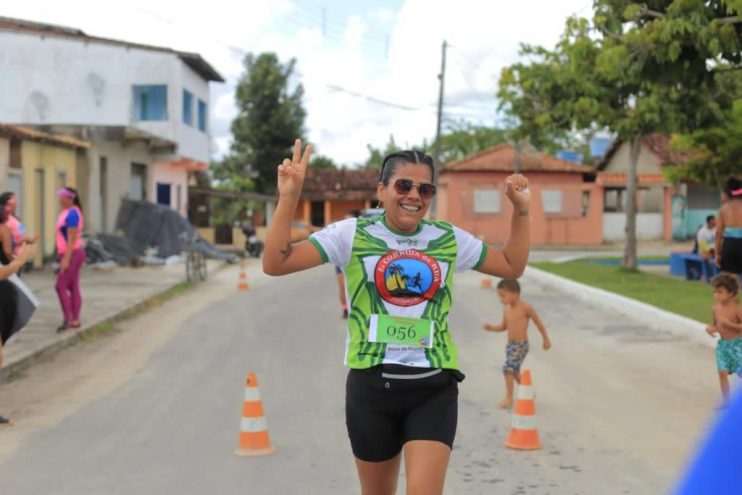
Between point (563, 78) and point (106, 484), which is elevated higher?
point (563, 78)

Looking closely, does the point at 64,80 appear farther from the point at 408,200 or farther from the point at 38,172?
the point at 408,200

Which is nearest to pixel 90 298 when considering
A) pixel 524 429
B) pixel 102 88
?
pixel 524 429

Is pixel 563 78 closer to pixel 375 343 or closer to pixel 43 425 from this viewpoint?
pixel 43 425

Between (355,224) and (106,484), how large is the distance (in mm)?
3116

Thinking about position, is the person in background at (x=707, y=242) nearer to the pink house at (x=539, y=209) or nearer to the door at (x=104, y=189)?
the door at (x=104, y=189)

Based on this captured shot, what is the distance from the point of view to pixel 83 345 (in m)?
13.0

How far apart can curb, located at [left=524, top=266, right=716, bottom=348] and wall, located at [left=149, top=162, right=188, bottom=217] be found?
58.3ft

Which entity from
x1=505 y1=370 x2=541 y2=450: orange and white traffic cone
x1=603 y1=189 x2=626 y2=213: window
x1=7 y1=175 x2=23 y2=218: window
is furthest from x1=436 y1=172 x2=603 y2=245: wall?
x1=505 y1=370 x2=541 y2=450: orange and white traffic cone

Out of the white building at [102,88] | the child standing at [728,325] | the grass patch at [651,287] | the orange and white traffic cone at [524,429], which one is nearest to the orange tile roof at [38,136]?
the white building at [102,88]

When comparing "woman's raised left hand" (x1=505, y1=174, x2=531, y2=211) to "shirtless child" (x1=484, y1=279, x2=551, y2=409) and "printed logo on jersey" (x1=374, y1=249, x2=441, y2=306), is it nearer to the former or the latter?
"printed logo on jersey" (x1=374, y1=249, x2=441, y2=306)

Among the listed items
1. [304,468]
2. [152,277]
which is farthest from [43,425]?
[152,277]

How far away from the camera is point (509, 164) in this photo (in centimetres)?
5128

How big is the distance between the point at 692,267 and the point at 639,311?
24.8 feet

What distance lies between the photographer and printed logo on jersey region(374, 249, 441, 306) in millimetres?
4117
